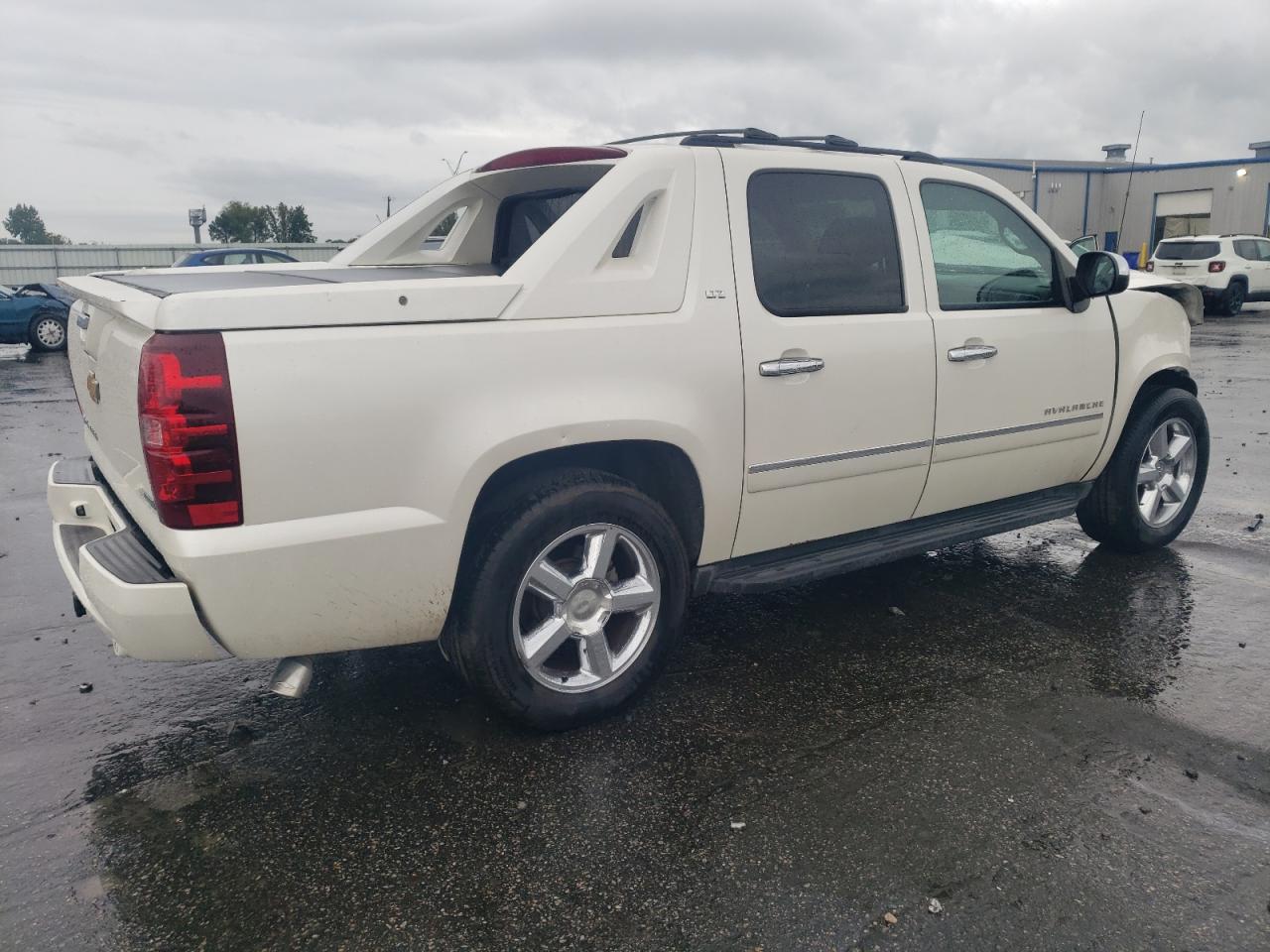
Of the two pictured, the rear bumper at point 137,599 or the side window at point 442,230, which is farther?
the side window at point 442,230

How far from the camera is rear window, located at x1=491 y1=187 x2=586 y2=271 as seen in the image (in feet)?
14.2

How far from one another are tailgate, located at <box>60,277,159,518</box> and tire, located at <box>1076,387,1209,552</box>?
4234 millimetres

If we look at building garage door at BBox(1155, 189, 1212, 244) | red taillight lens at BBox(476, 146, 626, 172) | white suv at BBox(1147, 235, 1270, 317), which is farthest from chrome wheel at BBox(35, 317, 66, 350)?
building garage door at BBox(1155, 189, 1212, 244)

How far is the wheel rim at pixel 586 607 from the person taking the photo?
3.19 metres

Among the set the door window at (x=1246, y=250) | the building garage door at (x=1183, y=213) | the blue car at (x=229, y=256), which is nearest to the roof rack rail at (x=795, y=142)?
the blue car at (x=229, y=256)

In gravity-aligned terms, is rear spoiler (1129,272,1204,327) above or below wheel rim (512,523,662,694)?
above

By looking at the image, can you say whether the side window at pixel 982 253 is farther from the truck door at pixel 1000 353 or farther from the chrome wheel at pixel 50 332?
the chrome wheel at pixel 50 332

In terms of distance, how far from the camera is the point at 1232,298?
2227cm

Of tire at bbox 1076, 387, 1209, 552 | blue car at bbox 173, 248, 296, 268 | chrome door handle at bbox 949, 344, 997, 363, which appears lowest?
tire at bbox 1076, 387, 1209, 552

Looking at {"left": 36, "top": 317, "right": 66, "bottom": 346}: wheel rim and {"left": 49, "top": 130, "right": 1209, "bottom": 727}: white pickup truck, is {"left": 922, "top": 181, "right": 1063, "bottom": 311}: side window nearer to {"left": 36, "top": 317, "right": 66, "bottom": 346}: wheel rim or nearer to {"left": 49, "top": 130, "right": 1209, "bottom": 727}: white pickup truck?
{"left": 49, "top": 130, "right": 1209, "bottom": 727}: white pickup truck

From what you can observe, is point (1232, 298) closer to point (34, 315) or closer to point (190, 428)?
point (34, 315)

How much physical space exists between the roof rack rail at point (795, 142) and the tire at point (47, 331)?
17.4 m

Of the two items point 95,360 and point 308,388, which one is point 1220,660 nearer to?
point 308,388

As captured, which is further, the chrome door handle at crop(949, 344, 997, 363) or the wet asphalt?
the chrome door handle at crop(949, 344, 997, 363)
